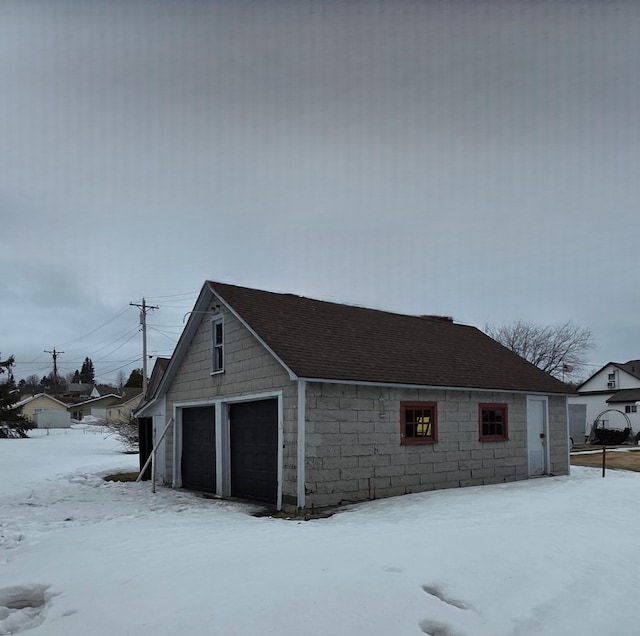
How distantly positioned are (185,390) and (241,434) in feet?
10.6

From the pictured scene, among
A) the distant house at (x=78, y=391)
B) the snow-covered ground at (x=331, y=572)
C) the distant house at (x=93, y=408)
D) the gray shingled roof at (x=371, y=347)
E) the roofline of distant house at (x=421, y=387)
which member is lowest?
the distant house at (x=93, y=408)

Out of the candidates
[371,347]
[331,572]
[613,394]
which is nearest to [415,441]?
[371,347]

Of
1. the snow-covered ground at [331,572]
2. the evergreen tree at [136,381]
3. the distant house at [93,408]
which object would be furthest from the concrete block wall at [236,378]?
the evergreen tree at [136,381]

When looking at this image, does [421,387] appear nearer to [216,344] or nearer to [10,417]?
[216,344]

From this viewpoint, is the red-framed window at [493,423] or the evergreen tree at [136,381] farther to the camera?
the evergreen tree at [136,381]

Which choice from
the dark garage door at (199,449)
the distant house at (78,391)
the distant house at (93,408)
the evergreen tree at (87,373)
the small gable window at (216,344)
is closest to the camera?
the small gable window at (216,344)

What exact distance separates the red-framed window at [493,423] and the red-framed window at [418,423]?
189 centimetres

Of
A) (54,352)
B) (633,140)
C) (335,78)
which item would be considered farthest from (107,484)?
(54,352)

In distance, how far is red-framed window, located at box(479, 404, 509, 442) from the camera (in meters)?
16.3

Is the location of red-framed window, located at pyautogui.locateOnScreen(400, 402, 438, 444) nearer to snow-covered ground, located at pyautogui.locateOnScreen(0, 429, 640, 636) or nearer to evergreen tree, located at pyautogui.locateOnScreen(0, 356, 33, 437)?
snow-covered ground, located at pyautogui.locateOnScreen(0, 429, 640, 636)

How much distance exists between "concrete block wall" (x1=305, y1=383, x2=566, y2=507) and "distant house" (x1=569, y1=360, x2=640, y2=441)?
30.4 metres

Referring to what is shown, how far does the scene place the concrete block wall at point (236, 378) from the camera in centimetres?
1275

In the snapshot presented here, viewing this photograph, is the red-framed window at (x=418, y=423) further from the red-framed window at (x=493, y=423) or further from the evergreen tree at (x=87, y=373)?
the evergreen tree at (x=87, y=373)

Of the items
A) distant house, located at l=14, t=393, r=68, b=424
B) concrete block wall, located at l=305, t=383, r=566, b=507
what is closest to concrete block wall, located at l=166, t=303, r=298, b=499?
concrete block wall, located at l=305, t=383, r=566, b=507
